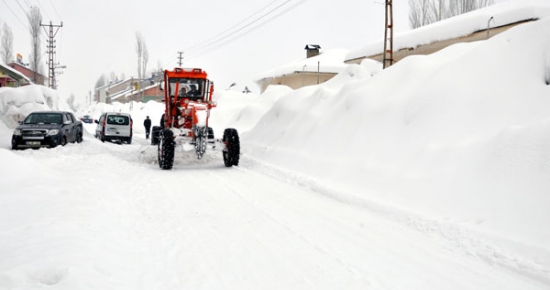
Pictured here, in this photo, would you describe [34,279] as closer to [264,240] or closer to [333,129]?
[264,240]

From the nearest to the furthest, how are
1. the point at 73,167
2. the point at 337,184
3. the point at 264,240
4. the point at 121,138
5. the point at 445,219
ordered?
the point at 264,240
the point at 445,219
the point at 337,184
the point at 73,167
the point at 121,138

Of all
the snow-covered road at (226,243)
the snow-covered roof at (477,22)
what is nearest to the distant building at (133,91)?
the snow-covered roof at (477,22)

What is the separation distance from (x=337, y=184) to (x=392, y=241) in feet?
14.0

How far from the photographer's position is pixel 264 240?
6035 mm

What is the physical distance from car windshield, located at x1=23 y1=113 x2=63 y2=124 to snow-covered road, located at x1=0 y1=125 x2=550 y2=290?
396 inches

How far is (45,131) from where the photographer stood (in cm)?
1734

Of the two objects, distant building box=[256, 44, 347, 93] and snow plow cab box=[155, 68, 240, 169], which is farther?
distant building box=[256, 44, 347, 93]

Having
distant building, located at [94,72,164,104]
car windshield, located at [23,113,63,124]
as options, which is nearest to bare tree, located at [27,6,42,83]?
distant building, located at [94,72,164,104]

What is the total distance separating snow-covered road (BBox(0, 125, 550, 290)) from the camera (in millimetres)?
4567

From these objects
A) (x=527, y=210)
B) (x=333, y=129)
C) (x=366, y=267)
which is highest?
(x=333, y=129)

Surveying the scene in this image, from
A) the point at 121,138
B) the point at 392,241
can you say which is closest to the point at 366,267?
the point at 392,241

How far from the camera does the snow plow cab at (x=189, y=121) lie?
43.8 feet

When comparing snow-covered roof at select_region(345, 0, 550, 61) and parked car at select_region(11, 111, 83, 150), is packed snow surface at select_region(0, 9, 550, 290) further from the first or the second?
snow-covered roof at select_region(345, 0, 550, 61)

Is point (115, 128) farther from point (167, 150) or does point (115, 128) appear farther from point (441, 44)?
point (441, 44)
